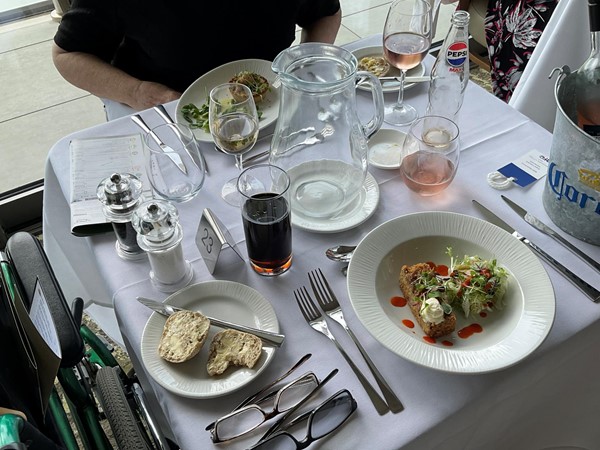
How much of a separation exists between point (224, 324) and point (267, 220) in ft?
0.53

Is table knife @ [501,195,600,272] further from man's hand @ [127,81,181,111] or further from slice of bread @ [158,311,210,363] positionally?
man's hand @ [127,81,181,111]

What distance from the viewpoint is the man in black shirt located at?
4.74ft

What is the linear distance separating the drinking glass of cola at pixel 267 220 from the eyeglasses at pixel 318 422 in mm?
238

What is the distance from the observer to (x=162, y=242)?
2.88ft

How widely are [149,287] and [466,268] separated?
47cm

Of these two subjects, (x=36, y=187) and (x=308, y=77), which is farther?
(x=36, y=187)

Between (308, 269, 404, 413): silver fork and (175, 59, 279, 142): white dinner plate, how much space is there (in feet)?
1.36

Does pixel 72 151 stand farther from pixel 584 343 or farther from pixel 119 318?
pixel 584 343

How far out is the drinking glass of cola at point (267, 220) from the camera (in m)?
0.86

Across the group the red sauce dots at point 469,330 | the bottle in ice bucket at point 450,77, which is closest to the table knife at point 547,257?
the red sauce dots at point 469,330

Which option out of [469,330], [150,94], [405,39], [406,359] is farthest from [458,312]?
[150,94]

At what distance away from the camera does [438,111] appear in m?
1.21

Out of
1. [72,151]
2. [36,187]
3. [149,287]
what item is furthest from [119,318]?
[36,187]

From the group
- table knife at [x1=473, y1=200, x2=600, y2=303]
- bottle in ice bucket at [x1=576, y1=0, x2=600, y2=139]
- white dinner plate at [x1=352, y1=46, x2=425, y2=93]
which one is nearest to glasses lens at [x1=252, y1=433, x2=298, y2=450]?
table knife at [x1=473, y1=200, x2=600, y2=303]
